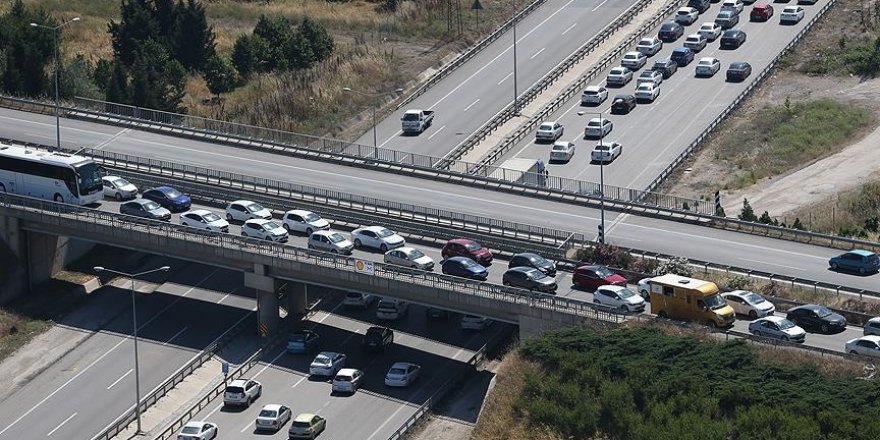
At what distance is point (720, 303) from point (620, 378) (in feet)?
20.8

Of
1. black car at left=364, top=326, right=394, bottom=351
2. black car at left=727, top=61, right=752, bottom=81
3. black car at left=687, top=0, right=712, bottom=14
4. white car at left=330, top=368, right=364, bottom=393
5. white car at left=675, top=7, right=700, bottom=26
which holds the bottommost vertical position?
white car at left=330, top=368, right=364, bottom=393

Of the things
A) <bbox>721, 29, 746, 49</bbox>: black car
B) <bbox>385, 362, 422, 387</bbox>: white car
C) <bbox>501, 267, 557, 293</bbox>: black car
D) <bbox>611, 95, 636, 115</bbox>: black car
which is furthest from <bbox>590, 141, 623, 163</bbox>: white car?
<bbox>385, 362, 422, 387</bbox>: white car

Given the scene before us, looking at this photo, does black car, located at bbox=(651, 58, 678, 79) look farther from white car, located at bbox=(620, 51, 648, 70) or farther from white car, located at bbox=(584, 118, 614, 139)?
white car, located at bbox=(584, 118, 614, 139)

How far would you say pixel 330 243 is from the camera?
340 ft

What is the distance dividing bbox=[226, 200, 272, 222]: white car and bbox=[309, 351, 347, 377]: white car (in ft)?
42.8

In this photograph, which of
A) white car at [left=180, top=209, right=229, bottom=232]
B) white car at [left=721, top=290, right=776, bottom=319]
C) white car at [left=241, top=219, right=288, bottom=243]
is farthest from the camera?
white car at [left=180, top=209, right=229, bottom=232]

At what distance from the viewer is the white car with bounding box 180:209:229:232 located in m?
107

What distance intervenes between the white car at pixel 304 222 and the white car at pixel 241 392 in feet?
43.8

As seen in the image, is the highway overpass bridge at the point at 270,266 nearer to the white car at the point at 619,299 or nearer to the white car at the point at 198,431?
the white car at the point at 619,299

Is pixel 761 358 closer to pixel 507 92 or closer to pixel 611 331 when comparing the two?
pixel 611 331

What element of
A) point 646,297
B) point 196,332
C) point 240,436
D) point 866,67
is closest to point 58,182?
point 196,332

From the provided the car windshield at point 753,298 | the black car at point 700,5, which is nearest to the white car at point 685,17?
the black car at point 700,5

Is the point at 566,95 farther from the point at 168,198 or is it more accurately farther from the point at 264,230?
the point at 264,230

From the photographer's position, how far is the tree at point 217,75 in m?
141
